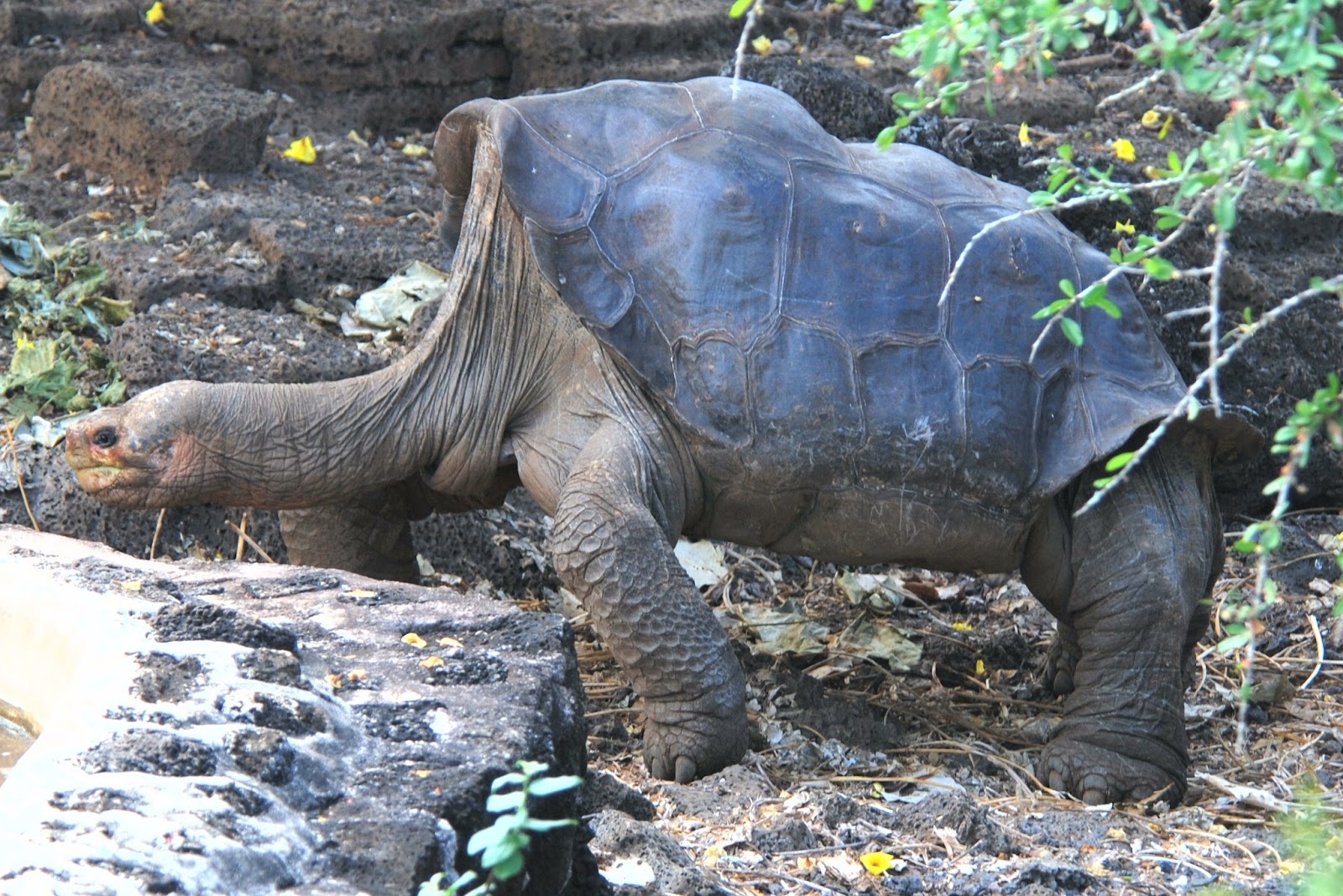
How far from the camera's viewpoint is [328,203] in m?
6.32

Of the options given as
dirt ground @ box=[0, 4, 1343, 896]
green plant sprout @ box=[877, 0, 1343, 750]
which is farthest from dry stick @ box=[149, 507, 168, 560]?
green plant sprout @ box=[877, 0, 1343, 750]

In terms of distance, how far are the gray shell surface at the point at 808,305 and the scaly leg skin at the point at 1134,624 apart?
23cm

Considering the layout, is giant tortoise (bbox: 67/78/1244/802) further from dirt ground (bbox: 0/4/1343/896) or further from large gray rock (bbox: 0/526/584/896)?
large gray rock (bbox: 0/526/584/896)

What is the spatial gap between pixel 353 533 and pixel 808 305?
61.7 inches

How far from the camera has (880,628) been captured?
5.20 meters

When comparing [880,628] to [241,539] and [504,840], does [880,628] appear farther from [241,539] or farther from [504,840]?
[504,840]

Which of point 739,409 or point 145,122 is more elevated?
point 145,122

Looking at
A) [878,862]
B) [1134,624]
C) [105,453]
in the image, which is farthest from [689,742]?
[105,453]

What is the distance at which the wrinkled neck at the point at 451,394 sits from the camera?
13.9ft

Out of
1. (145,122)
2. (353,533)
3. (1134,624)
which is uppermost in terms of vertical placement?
(145,122)

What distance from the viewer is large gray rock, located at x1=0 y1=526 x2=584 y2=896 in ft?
6.37

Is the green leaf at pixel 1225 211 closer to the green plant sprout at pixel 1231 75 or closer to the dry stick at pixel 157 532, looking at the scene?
the green plant sprout at pixel 1231 75

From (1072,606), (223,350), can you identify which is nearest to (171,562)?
(223,350)

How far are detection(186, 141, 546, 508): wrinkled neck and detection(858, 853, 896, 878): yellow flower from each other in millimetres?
1737
